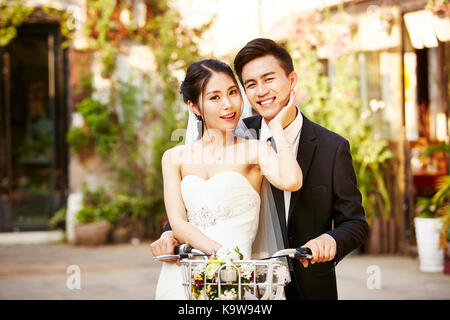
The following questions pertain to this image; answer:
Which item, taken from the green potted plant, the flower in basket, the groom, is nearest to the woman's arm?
the flower in basket

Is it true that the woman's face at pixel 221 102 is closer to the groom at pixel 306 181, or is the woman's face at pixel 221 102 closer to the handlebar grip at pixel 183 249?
the groom at pixel 306 181

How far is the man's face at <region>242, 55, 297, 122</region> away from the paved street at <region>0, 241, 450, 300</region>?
3.47 metres

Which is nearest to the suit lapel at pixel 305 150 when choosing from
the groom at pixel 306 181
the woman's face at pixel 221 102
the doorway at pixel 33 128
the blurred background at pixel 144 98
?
the groom at pixel 306 181

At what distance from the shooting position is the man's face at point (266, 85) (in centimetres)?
306

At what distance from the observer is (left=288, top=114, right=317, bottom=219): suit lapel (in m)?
3.03

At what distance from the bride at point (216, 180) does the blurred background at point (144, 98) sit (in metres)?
6.12

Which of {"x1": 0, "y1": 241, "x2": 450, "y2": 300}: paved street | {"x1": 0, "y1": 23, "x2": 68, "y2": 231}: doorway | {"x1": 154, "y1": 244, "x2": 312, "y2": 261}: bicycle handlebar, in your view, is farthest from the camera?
{"x1": 0, "y1": 23, "x2": 68, "y2": 231}: doorway

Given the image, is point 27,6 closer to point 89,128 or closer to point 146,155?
point 89,128

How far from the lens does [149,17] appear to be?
34.4 feet

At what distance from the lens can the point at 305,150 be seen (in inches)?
123

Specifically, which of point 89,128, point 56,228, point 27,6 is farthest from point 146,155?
point 27,6

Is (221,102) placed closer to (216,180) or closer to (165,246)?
(216,180)

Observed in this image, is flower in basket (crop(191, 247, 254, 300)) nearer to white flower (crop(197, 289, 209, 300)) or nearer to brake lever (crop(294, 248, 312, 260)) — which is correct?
white flower (crop(197, 289, 209, 300))
